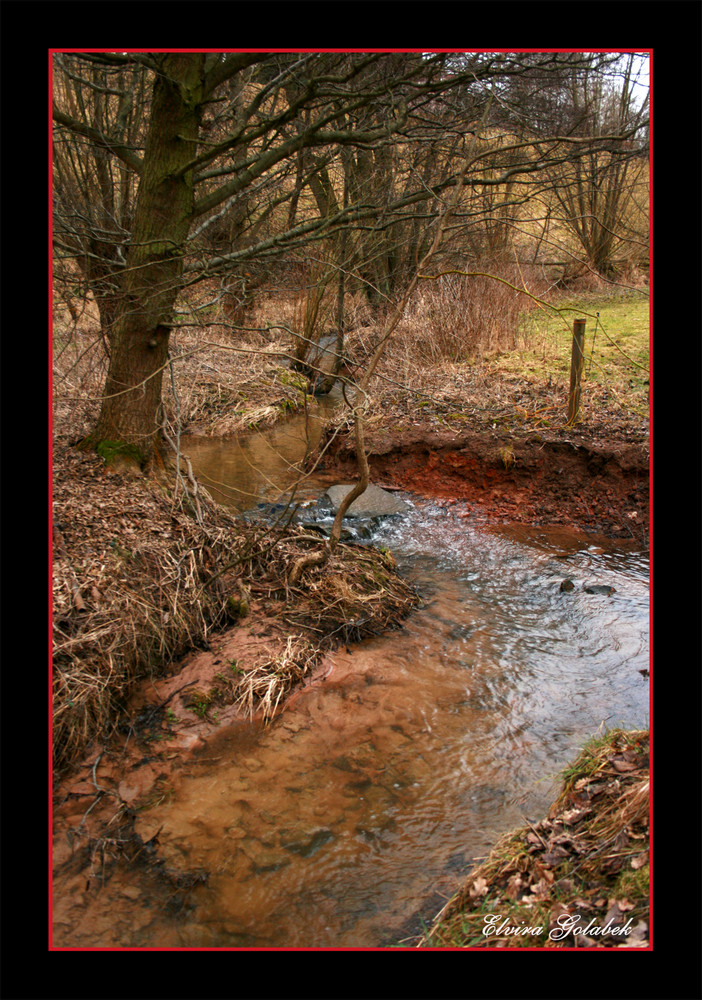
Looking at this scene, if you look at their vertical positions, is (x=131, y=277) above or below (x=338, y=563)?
above

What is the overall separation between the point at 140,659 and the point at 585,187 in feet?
56.4

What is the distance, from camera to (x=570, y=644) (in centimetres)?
509

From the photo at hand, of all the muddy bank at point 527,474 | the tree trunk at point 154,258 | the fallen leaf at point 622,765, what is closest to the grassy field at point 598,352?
the muddy bank at point 527,474

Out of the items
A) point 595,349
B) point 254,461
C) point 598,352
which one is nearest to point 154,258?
point 254,461

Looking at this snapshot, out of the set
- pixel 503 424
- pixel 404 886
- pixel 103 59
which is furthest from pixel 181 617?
pixel 503 424

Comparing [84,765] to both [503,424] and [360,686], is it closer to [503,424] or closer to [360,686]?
[360,686]

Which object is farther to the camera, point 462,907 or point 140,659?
point 140,659

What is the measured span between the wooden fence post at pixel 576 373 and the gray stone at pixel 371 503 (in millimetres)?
2406

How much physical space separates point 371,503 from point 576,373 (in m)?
2.96

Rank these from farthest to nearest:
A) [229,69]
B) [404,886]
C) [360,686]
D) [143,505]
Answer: [143,505] → [229,69] → [360,686] → [404,886]

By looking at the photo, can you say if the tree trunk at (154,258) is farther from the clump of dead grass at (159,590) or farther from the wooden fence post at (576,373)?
the wooden fence post at (576,373)

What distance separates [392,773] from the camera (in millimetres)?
3729

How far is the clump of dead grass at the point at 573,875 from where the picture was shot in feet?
7.46

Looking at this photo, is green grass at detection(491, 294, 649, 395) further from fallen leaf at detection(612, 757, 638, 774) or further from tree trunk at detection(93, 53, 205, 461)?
fallen leaf at detection(612, 757, 638, 774)
